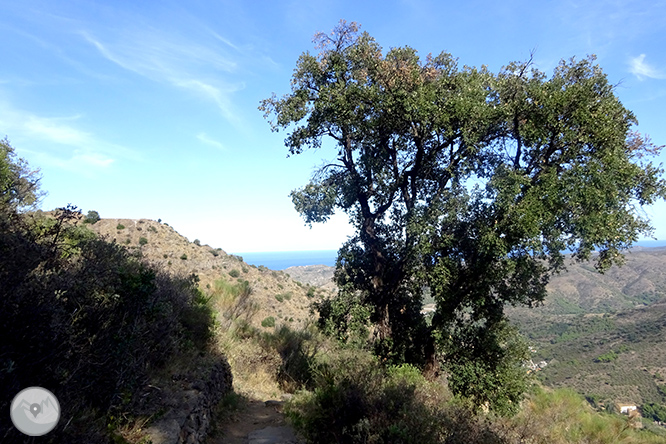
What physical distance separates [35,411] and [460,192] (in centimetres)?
1092

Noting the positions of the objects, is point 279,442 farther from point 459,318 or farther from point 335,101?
point 335,101

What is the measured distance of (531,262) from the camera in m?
11.0

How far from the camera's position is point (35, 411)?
342cm

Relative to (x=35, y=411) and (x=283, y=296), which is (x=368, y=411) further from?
(x=283, y=296)

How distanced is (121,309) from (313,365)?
7199mm

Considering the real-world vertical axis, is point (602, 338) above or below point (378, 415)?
below

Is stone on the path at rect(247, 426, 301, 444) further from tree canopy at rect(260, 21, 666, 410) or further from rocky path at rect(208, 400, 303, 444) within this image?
tree canopy at rect(260, 21, 666, 410)

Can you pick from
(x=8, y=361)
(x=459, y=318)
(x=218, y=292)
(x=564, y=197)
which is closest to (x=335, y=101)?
(x=564, y=197)

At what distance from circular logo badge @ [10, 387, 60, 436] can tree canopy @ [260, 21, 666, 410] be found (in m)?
8.80

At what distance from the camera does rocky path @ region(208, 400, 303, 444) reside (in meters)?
7.95

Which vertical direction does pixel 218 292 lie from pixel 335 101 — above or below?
below

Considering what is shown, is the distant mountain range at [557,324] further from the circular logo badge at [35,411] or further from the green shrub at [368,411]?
the circular logo badge at [35,411]

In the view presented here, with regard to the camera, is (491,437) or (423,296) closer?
(491,437)

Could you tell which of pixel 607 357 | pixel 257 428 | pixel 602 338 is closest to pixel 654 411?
pixel 607 357
